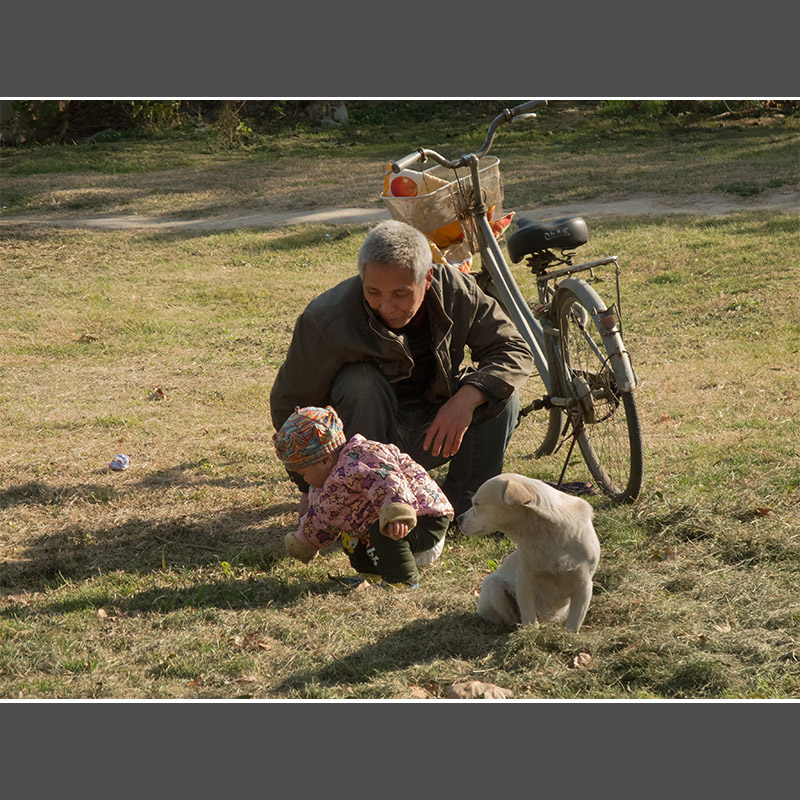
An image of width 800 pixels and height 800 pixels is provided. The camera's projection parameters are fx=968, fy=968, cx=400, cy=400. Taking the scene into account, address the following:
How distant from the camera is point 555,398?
4844 millimetres

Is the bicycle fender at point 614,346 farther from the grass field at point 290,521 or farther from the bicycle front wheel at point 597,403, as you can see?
the grass field at point 290,521

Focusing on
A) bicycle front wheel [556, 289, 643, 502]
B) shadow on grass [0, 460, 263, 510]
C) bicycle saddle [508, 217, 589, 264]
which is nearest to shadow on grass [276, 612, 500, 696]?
bicycle front wheel [556, 289, 643, 502]

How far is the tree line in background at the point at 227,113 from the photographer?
20.4 meters

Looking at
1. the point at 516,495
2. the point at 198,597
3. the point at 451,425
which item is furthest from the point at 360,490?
the point at 198,597

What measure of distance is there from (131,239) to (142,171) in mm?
Answer: 5161

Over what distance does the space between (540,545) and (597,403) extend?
1.57 meters

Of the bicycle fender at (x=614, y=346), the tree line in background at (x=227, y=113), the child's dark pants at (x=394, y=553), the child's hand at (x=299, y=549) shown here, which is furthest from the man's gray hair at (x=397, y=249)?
the tree line in background at (x=227, y=113)

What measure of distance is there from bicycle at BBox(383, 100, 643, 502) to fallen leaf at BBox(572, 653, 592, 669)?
4.38ft

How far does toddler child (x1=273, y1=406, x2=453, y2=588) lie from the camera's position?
378cm

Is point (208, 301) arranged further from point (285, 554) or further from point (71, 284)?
point (285, 554)

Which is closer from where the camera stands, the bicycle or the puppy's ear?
the puppy's ear

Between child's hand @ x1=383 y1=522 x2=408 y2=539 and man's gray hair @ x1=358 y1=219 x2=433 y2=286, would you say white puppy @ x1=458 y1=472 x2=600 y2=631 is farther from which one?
man's gray hair @ x1=358 y1=219 x2=433 y2=286

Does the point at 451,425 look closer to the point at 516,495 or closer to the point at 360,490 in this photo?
the point at 360,490

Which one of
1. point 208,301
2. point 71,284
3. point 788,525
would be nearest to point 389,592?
point 788,525
